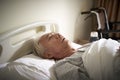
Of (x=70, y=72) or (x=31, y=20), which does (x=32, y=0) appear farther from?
(x=70, y=72)

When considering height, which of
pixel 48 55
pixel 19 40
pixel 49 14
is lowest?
pixel 48 55

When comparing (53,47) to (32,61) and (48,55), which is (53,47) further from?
(32,61)

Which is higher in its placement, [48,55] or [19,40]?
[19,40]

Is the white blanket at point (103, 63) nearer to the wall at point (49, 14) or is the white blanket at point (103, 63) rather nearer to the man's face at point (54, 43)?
the man's face at point (54, 43)

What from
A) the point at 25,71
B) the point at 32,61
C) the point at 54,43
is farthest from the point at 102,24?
the point at 25,71

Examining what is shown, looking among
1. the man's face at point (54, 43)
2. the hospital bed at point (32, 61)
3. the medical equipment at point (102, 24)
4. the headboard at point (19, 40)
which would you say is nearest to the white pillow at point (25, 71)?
the hospital bed at point (32, 61)

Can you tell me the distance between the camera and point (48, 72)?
3.63ft

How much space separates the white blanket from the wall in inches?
29.1

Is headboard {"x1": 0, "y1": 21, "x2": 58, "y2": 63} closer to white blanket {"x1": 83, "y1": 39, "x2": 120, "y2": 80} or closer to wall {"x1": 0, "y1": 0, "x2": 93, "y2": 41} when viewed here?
wall {"x1": 0, "y1": 0, "x2": 93, "y2": 41}

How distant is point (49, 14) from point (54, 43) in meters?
0.52

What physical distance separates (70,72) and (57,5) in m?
1.15

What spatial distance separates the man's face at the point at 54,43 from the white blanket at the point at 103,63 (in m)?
0.39

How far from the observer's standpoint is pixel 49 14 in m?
1.83

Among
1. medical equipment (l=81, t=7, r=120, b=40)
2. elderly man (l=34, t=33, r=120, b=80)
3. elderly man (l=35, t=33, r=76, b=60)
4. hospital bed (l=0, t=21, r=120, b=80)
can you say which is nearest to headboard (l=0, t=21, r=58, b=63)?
hospital bed (l=0, t=21, r=120, b=80)
